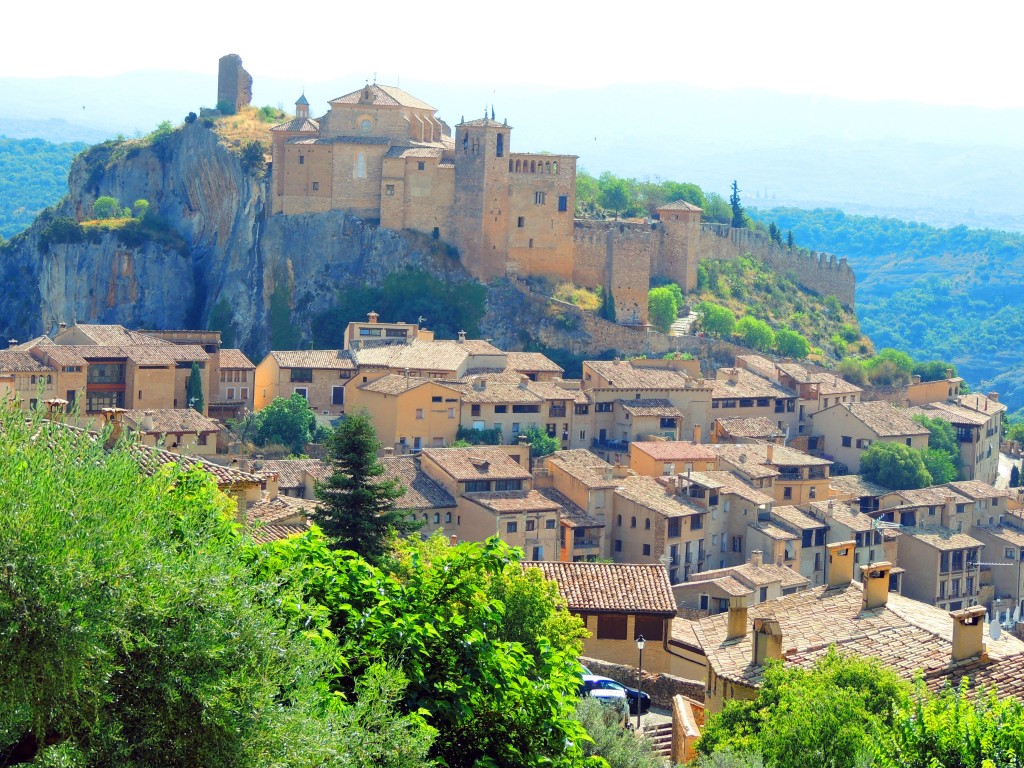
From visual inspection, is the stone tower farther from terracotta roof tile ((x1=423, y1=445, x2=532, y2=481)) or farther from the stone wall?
the stone wall

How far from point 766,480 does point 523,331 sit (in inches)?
673

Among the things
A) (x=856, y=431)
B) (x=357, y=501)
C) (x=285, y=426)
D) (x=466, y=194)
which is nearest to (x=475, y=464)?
(x=285, y=426)

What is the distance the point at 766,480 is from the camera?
2462 inches

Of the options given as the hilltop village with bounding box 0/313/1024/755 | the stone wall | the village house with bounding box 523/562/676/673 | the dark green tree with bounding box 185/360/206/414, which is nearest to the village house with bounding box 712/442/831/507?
the hilltop village with bounding box 0/313/1024/755

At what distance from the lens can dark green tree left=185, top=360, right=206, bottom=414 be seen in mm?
62531

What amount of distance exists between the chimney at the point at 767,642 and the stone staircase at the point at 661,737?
1768 mm

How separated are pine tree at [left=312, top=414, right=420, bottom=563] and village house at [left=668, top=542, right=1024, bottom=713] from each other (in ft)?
19.7

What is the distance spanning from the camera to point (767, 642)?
28234 millimetres

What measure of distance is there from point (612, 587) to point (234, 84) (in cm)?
7158

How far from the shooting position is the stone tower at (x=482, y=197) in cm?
7744

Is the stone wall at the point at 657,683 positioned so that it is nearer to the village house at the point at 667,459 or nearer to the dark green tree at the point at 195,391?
the village house at the point at 667,459

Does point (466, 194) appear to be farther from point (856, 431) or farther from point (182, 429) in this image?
point (182, 429)

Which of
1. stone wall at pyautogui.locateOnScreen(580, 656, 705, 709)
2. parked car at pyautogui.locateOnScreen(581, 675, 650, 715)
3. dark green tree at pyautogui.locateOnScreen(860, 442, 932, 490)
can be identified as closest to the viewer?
parked car at pyautogui.locateOnScreen(581, 675, 650, 715)

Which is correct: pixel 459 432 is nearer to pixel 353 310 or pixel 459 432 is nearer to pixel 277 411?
pixel 277 411
